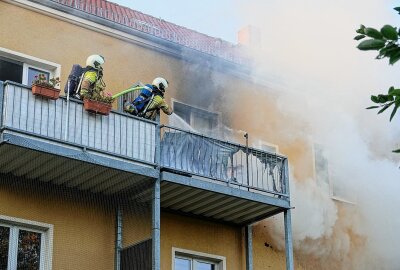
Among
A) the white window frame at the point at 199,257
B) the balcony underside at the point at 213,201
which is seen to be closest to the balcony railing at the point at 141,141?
the balcony underside at the point at 213,201

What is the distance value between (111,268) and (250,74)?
16.8 feet

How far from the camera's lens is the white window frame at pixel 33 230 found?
38.7ft

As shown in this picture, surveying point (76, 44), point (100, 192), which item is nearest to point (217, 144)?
point (100, 192)

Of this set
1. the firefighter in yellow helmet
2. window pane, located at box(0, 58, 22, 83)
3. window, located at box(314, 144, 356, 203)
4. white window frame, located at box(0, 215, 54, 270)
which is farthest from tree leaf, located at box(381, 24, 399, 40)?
window, located at box(314, 144, 356, 203)

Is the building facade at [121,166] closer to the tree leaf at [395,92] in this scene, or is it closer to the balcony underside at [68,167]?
the balcony underside at [68,167]

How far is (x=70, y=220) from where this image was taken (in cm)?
1245

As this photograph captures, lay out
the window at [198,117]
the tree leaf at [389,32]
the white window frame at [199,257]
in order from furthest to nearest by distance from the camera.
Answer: the window at [198,117] → the white window frame at [199,257] → the tree leaf at [389,32]

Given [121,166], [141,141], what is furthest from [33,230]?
[141,141]

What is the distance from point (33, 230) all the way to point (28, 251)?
1.08ft

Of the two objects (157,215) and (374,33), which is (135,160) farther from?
(374,33)

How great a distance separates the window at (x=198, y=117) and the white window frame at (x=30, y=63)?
241cm

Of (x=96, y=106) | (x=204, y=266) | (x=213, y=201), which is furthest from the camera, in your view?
(x=204, y=266)

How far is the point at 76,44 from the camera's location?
13.6m

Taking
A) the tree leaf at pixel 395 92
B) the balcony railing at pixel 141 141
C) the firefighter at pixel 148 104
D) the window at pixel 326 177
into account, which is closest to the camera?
the tree leaf at pixel 395 92
